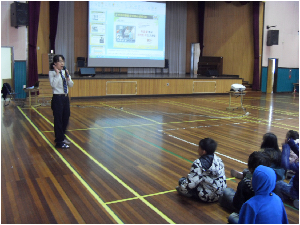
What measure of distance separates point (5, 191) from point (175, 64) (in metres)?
15.7

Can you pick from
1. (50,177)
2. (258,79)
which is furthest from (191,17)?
(50,177)

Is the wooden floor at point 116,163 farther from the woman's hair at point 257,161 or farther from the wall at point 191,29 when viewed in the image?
the wall at point 191,29

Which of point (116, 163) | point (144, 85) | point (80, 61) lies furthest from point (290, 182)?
point (80, 61)

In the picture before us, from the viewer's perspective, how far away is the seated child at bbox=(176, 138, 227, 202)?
3.29 metres

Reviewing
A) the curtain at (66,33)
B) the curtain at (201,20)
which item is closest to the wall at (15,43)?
the curtain at (66,33)

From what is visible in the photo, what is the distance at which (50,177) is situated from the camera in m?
4.05

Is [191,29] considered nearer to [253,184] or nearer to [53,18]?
[53,18]

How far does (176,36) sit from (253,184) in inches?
669

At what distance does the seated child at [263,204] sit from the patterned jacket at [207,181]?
1.19 m

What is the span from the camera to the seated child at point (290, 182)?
11.2 feet

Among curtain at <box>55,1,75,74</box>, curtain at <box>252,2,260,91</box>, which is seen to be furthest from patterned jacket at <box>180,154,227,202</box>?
curtain at <box>252,2,260,91</box>

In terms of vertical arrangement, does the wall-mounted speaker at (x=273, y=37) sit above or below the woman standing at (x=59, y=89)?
above

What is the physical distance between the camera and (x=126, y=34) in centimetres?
1555

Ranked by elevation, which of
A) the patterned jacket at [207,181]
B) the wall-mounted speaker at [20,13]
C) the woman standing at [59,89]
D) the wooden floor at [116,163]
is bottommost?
the wooden floor at [116,163]
